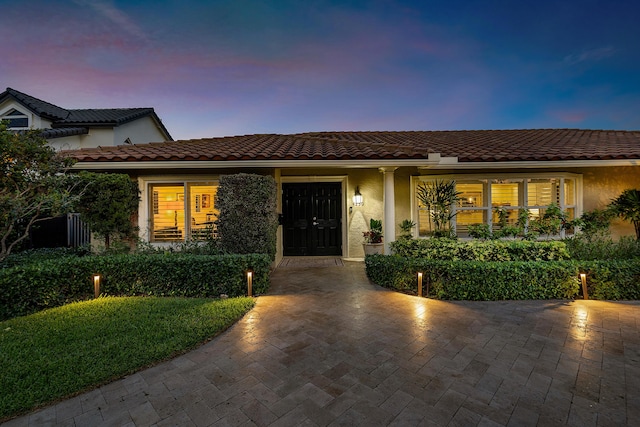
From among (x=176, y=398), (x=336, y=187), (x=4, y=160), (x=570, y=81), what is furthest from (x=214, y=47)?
(x=570, y=81)

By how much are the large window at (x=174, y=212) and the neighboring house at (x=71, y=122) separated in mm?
8656

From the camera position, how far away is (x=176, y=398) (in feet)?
8.14

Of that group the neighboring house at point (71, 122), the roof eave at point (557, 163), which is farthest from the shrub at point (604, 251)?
the neighboring house at point (71, 122)

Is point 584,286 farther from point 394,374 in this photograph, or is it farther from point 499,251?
point 394,374

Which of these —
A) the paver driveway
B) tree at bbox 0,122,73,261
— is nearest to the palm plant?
the paver driveway

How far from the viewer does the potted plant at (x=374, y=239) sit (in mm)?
8086

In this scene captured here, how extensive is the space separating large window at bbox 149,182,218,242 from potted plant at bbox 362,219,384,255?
4.38m

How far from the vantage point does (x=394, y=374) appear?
2.84 m

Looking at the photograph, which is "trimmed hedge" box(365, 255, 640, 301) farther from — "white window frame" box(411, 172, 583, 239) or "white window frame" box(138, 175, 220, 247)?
"white window frame" box(138, 175, 220, 247)

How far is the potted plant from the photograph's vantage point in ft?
26.5

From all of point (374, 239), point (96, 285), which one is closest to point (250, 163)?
point (96, 285)

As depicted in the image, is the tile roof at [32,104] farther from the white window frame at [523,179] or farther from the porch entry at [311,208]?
the white window frame at [523,179]

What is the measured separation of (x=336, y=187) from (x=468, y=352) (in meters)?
6.67

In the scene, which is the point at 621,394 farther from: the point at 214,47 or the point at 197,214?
the point at 214,47
